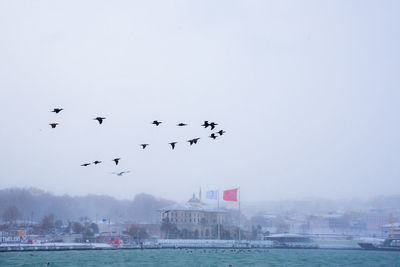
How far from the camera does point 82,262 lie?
55719 millimetres

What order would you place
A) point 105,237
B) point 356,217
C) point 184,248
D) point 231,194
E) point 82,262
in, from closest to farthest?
1. point 82,262
2. point 231,194
3. point 184,248
4. point 105,237
5. point 356,217

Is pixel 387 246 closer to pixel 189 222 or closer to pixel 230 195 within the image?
pixel 230 195

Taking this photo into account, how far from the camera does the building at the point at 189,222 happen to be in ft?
350

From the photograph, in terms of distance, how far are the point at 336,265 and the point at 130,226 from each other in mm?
62274

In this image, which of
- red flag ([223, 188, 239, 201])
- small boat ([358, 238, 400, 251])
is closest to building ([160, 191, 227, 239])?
red flag ([223, 188, 239, 201])

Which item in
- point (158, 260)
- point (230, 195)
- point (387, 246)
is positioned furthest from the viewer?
point (387, 246)

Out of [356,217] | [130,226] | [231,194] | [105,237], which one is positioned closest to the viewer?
[231,194]

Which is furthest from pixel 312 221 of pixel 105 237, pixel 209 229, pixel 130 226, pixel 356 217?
pixel 105 237

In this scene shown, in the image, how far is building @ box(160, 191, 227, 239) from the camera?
10656 cm

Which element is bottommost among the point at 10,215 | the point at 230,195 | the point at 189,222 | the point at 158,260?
the point at 158,260

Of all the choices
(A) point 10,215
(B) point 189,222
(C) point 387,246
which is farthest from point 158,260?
(A) point 10,215

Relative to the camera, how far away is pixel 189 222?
114 m

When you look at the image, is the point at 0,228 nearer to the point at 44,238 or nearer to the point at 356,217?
the point at 44,238

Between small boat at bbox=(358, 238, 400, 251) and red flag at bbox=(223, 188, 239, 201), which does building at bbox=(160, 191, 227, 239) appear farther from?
small boat at bbox=(358, 238, 400, 251)
